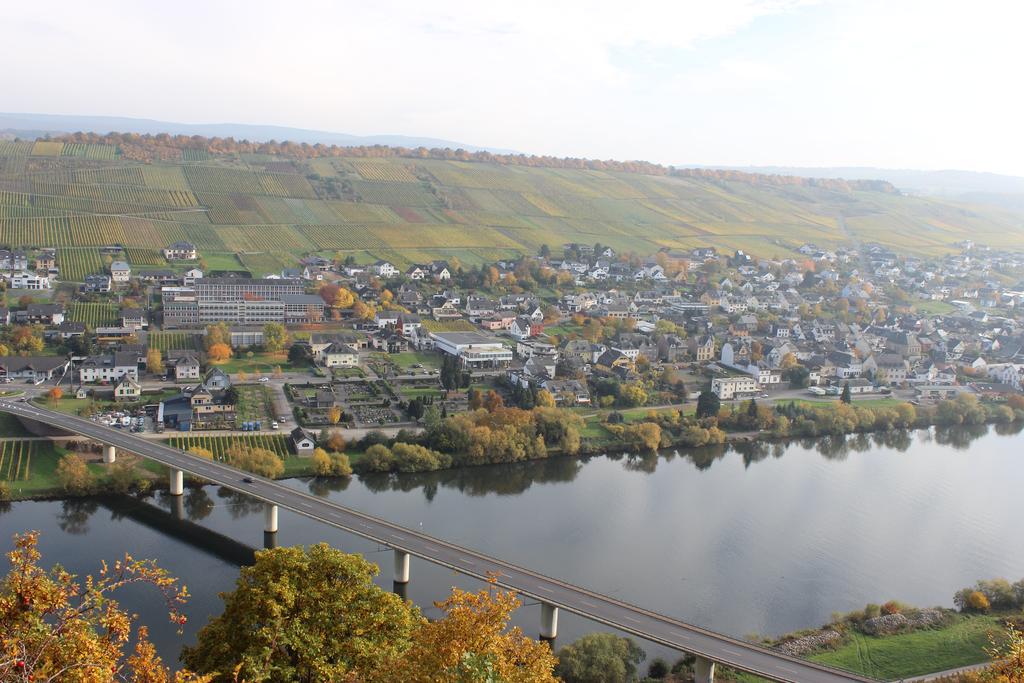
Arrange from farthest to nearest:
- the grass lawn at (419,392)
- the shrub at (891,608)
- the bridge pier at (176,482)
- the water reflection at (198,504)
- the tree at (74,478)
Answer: the grass lawn at (419,392), the bridge pier at (176,482), the tree at (74,478), the water reflection at (198,504), the shrub at (891,608)

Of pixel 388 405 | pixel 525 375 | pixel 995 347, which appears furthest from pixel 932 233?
pixel 388 405

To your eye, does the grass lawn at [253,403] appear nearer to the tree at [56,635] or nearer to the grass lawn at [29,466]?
the grass lawn at [29,466]

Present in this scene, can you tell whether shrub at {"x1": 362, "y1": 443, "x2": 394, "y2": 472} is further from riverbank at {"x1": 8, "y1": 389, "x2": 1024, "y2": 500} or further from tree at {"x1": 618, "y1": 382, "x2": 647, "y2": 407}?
Result: tree at {"x1": 618, "y1": 382, "x2": 647, "y2": 407}

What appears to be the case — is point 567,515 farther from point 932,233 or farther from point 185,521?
point 932,233

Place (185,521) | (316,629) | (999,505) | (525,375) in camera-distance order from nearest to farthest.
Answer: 1. (316,629)
2. (185,521)
3. (999,505)
4. (525,375)

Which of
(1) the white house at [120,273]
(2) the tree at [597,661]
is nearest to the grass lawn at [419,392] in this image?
(2) the tree at [597,661]

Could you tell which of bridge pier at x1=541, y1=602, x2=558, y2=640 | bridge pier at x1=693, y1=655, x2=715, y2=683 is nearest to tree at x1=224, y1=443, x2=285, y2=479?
bridge pier at x1=541, y1=602, x2=558, y2=640
